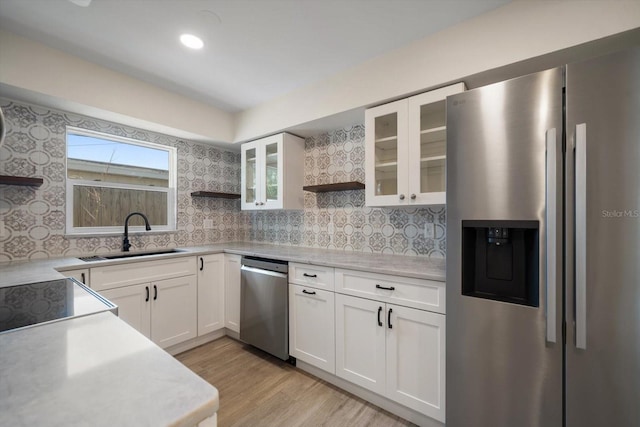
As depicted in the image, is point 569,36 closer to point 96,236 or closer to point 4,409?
point 4,409

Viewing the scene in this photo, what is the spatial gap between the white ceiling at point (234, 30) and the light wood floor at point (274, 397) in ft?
7.86

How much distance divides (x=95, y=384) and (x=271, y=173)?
2.51m

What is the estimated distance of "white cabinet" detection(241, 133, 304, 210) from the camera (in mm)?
2760

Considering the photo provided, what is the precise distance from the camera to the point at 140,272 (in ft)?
7.38

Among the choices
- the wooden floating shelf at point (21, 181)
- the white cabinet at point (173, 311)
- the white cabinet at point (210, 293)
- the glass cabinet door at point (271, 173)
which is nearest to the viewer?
the wooden floating shelf at point (21, 181)

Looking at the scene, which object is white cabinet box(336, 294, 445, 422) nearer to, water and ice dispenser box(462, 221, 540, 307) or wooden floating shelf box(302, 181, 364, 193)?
water and ice dispenser box(462, 221, 540, 307)

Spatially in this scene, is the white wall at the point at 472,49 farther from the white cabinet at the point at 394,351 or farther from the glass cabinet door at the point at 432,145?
the white cabinet at the point at 394,351

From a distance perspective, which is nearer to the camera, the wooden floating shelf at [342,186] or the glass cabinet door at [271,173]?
the wooden floating shelf at [342,186]

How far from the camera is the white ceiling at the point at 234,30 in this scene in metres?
1.56

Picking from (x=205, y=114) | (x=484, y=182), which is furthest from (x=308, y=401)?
(x=205, y=114)

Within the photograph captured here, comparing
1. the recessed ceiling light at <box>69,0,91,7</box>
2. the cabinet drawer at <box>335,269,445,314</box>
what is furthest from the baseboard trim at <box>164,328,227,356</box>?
the recessed ceiling light at <box>69,0,91,7</box>

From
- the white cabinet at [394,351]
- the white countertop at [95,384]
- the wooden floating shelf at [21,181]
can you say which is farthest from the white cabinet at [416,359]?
the wooden floating shelf at [21,181]

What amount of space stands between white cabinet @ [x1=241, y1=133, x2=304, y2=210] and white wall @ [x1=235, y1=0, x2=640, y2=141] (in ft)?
1.23

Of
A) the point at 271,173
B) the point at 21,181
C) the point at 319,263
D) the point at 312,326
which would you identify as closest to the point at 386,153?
the point at 319,263
